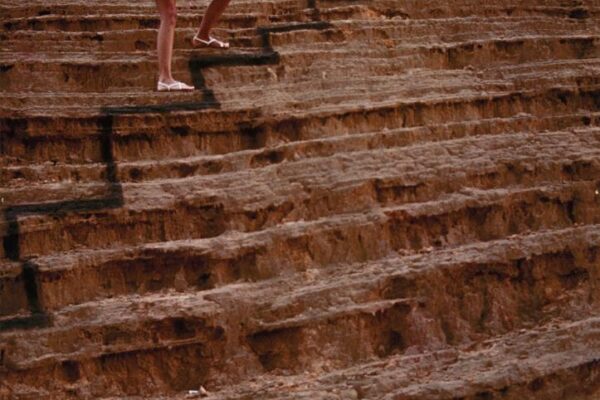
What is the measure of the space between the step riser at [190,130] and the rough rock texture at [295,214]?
0.01 meters

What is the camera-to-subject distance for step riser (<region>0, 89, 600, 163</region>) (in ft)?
14.4

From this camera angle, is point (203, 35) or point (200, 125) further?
point (203, 35)

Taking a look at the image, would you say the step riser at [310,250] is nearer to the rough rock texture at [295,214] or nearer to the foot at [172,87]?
the rough rock texture at [295,214]

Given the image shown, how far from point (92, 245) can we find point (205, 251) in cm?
58

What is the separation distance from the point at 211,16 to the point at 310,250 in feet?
6.63

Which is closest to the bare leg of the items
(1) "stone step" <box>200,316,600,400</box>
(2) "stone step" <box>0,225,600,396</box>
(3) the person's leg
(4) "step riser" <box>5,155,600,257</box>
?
(3) the person's leg

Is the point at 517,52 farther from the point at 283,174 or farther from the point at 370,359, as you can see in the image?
the point at 370,359

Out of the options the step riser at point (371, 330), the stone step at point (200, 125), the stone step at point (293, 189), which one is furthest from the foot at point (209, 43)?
the step riser at point (371, 330)

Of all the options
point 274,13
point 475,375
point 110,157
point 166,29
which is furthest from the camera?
point 274,13

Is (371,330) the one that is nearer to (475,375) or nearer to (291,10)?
(475,375)

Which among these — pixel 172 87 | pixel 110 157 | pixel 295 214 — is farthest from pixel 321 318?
pixel 172 87

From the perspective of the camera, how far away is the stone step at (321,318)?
140 inches

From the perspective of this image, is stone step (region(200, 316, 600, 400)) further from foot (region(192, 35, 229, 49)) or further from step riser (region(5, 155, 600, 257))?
foot (region(192, 35, 229, 49))

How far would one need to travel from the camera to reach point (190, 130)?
15.0ft
